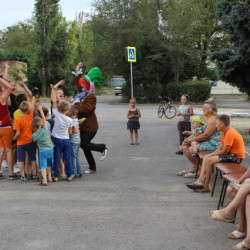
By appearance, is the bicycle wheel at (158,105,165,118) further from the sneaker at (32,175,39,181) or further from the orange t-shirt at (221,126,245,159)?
the orange t-shirt at (221,126,245,159)

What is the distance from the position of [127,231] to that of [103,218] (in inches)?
23.2

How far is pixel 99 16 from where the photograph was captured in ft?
106

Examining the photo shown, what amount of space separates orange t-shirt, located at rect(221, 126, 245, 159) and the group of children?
2.86 meters

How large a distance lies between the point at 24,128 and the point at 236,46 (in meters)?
8.04

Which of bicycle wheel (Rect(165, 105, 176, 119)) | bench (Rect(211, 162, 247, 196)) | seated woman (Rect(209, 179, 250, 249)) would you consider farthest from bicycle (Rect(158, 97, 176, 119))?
seated woman (Rect(209, 179, 250, 249))

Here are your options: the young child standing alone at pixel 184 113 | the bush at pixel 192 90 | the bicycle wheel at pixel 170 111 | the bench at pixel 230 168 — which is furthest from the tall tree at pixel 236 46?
the bush at pixel 192 90

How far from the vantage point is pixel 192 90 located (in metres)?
31.1

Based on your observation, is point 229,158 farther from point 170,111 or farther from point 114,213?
point 170,111

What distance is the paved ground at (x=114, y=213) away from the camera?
459 centimetres

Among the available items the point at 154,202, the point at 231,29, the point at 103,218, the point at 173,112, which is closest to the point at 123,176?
the point at 154,202

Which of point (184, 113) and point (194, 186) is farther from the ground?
point (184, 113)

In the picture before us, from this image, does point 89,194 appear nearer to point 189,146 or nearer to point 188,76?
point 189,146

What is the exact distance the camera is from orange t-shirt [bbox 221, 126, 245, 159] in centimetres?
634

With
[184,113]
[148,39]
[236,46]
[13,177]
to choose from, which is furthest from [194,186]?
[148,39]
